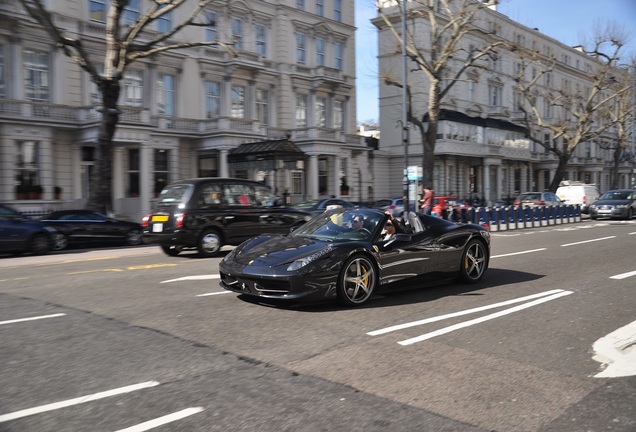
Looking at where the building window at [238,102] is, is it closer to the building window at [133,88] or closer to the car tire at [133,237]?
the building window at [133,88]

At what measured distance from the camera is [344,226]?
8.05 metres

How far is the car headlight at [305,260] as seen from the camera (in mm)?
6844

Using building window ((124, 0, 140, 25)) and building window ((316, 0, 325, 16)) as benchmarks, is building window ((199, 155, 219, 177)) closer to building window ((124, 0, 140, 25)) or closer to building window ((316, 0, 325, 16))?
building window ((124, 0, 140, 25))

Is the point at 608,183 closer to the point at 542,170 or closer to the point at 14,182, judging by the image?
the point at 542,170

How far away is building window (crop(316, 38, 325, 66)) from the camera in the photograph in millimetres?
40156

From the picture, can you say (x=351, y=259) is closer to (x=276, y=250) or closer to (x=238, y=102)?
(x=276, y=250)

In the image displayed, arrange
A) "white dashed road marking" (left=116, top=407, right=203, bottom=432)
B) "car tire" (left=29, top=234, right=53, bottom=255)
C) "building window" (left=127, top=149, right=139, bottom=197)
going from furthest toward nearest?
"building window" (left=127, top=149, right=139, bottom=197), "car tire" (left=29, top=234, right=53, bottom=255), "white dashed road marking" (left=116, top=407, right=203, bottom=432)

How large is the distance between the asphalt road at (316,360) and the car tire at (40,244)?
684 cm

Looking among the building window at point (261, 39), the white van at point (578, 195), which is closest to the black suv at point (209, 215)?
the building window at point (261, 39)

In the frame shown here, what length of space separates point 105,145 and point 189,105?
1244cm

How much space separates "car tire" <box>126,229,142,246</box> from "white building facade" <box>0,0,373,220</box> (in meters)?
9.78

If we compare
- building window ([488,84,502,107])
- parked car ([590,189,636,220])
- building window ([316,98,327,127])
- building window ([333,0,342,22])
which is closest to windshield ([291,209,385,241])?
parked car ([590,189,636,220])

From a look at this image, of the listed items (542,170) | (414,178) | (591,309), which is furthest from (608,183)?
(591,309)

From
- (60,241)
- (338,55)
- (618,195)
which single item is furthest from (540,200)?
(60,241)
